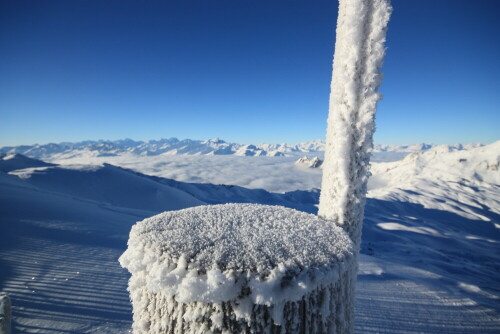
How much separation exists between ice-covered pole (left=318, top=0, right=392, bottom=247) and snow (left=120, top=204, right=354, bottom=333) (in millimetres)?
268

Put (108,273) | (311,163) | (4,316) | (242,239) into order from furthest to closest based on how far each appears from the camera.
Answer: (311,163) < (108,273) < (4,316) < (242,239)

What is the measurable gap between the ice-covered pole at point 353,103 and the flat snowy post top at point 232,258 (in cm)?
A: 23

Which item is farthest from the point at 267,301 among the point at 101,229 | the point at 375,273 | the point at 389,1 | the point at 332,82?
the point at 101,229

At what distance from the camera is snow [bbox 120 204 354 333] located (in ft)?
2.07

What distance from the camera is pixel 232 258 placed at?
681 mm

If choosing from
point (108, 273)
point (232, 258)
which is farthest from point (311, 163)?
point (232, 258)

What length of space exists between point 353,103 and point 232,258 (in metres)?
0.86

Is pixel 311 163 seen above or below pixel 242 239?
above

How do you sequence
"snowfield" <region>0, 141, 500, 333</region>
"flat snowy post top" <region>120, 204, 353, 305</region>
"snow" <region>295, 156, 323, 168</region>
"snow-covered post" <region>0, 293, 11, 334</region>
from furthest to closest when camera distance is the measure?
"snow" <region>295, 156, 323, 168</region>
"snowfield" <region>0, 141, 500, 333</region>
"snow-covered post" <region>0, 293, 11, 334</region>
"flat snowy post top" <region>120, 204, 353, 305</region>

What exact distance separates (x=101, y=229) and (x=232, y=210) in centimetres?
527

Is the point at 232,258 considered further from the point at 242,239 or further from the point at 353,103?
the point at 353,103

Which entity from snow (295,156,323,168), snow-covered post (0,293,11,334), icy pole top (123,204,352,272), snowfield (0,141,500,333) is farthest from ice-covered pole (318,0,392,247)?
snow (295,156,323,168)

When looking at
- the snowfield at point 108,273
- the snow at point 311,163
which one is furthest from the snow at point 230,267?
the snow at point 311,163

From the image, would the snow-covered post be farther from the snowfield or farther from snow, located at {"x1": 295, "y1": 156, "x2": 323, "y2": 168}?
snow, located at {"x1": 295, "y1": 156, "x2": 323, "y2": 168}
